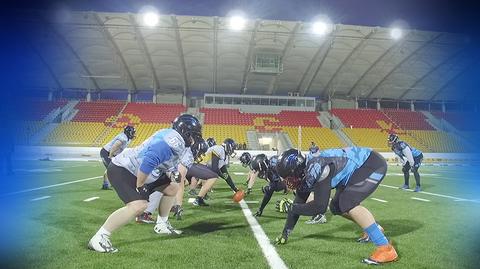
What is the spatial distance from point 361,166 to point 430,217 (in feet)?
12.8

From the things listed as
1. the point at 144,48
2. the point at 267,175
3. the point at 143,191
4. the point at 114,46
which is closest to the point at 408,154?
the point at 267,175

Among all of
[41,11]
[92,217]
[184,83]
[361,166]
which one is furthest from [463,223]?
[184,83]

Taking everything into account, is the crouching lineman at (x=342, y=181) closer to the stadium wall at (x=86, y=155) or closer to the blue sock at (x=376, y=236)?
the blue sock at (x=376, y=236)

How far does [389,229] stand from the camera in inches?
265

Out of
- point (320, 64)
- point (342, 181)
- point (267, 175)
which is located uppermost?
point (320, 64)

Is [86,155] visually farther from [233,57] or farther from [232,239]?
[232,239]

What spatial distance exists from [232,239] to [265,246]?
661 millimetres

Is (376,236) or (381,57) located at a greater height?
(381,57)

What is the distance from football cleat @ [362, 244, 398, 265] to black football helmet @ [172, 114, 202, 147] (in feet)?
9.32

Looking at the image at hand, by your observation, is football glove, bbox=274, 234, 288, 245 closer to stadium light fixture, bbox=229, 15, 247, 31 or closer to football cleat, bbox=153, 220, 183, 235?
football cleat, bbox=153, 220, 183, 235

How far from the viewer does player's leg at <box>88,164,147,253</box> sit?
193 inches

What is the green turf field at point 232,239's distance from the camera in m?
4.54

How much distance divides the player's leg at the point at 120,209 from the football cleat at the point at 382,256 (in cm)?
304

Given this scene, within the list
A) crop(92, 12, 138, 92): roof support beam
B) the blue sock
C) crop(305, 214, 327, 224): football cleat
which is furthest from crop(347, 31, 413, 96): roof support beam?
the blue sock
